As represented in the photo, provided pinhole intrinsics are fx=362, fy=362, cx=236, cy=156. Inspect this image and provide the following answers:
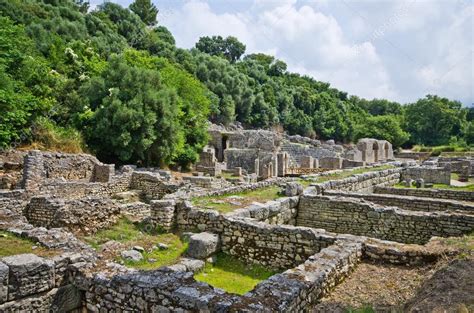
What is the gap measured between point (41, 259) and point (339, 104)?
9274cm

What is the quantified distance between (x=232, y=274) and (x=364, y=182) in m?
11.5

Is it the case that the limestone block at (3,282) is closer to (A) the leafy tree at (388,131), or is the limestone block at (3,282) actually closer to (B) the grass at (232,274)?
(B) the grass at (232,274)

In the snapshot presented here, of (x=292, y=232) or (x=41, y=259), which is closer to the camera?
(x=41, y=259)

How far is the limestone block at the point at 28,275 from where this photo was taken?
17.7ft

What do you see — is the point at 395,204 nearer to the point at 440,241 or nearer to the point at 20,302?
the point at 440,241

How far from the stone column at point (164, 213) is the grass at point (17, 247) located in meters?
3.19

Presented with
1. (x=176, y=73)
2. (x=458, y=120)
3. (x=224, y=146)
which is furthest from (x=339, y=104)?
(x=176, y=73)

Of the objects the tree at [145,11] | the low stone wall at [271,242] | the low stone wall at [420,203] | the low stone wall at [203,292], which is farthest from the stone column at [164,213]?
the tree at [145,11]

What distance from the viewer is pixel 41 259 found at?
5.78 m

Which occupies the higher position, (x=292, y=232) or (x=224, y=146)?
(x=224, y=146)

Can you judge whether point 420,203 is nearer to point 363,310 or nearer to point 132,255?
point 363,310

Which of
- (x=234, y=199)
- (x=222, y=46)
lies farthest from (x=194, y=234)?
(x=222, y=46)

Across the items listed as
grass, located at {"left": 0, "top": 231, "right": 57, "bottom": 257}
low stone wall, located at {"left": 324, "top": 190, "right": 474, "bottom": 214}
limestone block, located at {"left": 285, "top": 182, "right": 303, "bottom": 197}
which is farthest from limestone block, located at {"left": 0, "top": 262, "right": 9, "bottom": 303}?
low stone wall, located at {"left": 324, "top": 190, "right": 474, "bottom": 214}

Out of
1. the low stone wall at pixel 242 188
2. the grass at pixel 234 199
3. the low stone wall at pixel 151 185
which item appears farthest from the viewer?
the low stone wall at pixel 151 185
